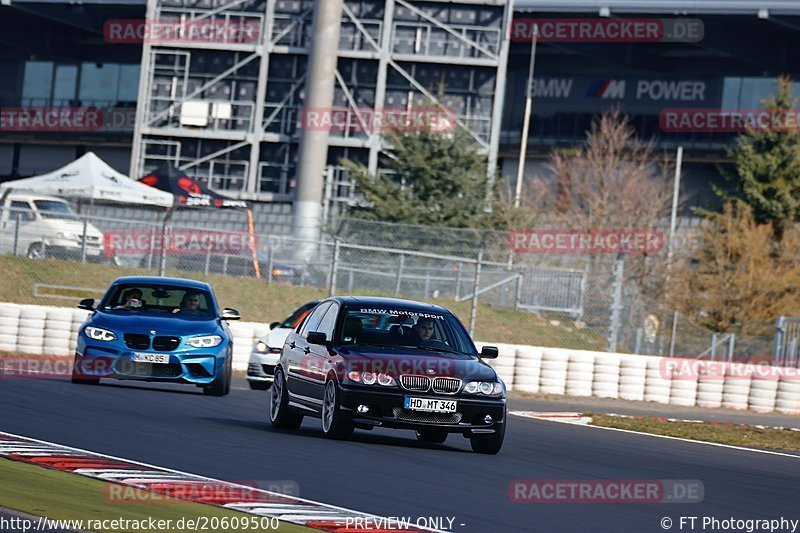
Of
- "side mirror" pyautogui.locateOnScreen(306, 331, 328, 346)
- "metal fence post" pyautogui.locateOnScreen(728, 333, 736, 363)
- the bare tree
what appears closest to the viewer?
"side mirror" pyautogui.locateOnScreen(306, 331, 328, 346)

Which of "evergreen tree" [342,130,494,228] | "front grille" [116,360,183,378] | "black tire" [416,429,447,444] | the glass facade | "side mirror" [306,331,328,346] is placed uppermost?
the glass facade

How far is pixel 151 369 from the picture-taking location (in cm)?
1773

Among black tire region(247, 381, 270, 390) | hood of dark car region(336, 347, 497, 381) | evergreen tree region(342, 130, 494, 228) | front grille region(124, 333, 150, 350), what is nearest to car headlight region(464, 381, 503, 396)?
hood of dark car region(336, 347, 497, 381)

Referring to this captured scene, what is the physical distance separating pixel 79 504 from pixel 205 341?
32.8 feet

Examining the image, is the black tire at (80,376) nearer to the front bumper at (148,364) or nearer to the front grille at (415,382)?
the front bumper at (148,364)

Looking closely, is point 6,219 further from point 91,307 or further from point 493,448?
point 493,448

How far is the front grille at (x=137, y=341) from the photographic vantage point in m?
17.8

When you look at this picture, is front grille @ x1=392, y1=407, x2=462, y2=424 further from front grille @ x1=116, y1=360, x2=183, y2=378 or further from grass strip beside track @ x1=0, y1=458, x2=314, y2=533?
front grille @ x1=116, y1=360, x2=183, y2=378

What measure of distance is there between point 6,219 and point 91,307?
515 inches

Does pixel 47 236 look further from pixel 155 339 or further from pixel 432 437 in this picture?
pixel 432 437

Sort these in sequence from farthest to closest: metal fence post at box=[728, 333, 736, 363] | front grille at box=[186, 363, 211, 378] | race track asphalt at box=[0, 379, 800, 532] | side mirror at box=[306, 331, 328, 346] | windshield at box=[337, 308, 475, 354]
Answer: metal fence post at box=[728, 333, 736, 363] < front grille at box=[186, 363, 211, 378] < windshield at box=[337, 308, 475, 354] < side mirror at box=[306, 331, 328, 346] < race track asphalt at box=[0, 379, 800, 532]

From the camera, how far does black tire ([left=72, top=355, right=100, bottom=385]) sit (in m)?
18.3

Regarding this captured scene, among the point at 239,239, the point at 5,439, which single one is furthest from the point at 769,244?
the point at 5,439

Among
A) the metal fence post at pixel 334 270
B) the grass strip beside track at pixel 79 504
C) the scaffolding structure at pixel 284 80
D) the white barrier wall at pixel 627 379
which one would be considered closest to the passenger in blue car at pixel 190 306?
the white barrier wall at pixel 627 379
